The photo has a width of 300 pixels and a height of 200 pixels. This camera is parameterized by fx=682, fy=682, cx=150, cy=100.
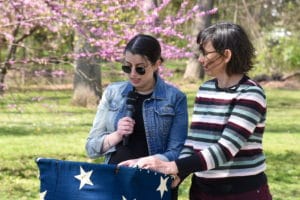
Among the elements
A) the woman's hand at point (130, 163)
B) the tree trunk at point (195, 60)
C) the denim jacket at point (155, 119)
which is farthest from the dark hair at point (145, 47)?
the tree trunk at point (195, 60)

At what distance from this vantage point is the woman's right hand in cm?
301

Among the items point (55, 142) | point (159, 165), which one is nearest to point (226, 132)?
point (159, 165)

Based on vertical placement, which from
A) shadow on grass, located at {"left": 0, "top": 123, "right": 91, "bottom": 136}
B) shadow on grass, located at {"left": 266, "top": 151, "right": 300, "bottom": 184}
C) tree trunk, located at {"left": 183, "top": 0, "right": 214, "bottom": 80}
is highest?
tree trunk, located at {"left": 183, "top": 0, "right": 214, "bottom": 80}

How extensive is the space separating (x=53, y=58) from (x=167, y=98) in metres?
5.30

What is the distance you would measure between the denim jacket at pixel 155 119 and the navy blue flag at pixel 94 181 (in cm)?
35

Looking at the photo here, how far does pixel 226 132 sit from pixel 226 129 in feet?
0.05

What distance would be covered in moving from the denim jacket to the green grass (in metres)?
4.10

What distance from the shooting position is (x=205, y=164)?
8.96ft

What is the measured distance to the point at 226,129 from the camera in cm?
278

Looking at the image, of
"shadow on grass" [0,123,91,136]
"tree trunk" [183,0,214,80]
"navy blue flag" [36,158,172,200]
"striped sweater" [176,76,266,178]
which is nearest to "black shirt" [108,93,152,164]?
"striped sweater" [176,76,266,178]

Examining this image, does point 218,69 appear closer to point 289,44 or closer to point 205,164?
point 205,164

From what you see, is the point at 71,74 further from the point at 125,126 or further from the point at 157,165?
the point at 157,165

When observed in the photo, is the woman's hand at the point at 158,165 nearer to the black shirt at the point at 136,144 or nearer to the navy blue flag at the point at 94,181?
the navy blue flag at the point at 94,181

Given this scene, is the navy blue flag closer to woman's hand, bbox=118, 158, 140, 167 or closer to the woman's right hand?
woman's hand, bbox=118, 158, 140, 167
